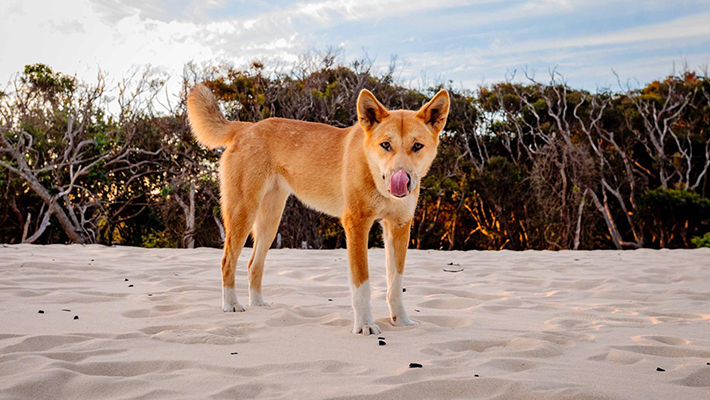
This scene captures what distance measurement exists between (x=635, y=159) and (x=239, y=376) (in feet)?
55.4

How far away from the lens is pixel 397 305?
3.89 metres

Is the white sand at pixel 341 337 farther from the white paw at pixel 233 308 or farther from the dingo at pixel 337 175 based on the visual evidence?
the dingo at pixel 337 175

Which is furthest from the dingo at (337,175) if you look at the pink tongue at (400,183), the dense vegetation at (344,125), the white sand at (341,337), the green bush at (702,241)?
the green bush at (702,241)

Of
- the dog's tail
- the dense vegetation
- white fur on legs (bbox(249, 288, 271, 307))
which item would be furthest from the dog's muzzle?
the dense vegetation

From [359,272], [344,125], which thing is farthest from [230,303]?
[344,125]

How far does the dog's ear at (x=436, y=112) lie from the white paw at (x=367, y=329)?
137 cm

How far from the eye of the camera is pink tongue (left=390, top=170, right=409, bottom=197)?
11.1ft

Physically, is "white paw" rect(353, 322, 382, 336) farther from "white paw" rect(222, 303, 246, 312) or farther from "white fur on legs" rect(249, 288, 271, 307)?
"white fur on legs" rect(249, 288, 271, 307)

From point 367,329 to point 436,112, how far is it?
1.52m

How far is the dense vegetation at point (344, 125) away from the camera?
12.9m

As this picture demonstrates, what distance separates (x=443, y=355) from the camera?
298 centimetres

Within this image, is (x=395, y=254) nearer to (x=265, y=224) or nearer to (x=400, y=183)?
(x=400, y=183)

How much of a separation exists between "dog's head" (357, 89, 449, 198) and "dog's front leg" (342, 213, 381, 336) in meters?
0.28

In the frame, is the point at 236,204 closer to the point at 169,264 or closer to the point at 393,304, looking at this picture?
the point at 393,304
